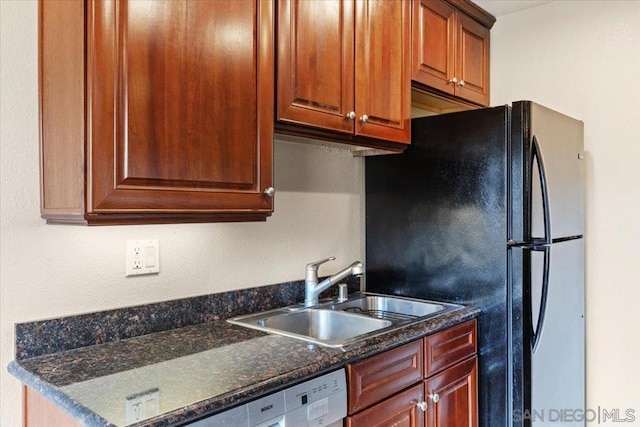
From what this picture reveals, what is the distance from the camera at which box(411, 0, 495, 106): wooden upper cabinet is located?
7.00 ft

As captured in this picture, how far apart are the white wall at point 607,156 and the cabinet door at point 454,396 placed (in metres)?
0.87

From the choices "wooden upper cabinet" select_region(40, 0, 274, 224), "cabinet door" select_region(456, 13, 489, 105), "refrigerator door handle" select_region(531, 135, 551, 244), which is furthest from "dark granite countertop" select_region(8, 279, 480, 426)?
"cabinet door" select_region(456, 13, 489, 105)

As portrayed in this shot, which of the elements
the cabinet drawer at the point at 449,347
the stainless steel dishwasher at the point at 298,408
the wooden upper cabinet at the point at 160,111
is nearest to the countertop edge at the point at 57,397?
the stainless steel dishwasher at the point at 298,408

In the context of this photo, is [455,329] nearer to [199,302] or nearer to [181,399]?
[199,302]

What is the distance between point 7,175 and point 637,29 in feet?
8.68

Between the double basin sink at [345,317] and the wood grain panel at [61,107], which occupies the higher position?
the wood grain panel at [61,107]

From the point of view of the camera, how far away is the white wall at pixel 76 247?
127 centimetres

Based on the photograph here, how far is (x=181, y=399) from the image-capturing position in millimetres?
1010

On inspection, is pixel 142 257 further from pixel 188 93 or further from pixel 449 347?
pixel 449 347

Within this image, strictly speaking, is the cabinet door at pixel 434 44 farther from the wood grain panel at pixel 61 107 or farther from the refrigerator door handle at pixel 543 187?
the wood grain panel at pixel 61 107

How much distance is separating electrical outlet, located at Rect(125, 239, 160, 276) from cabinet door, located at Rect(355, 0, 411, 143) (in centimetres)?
83

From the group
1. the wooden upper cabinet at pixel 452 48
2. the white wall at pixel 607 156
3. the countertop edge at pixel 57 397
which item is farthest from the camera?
the white wall at pixel 607 156

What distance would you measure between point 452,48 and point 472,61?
239 millimetres

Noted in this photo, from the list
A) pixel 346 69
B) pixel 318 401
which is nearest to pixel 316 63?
pixel 346 69
